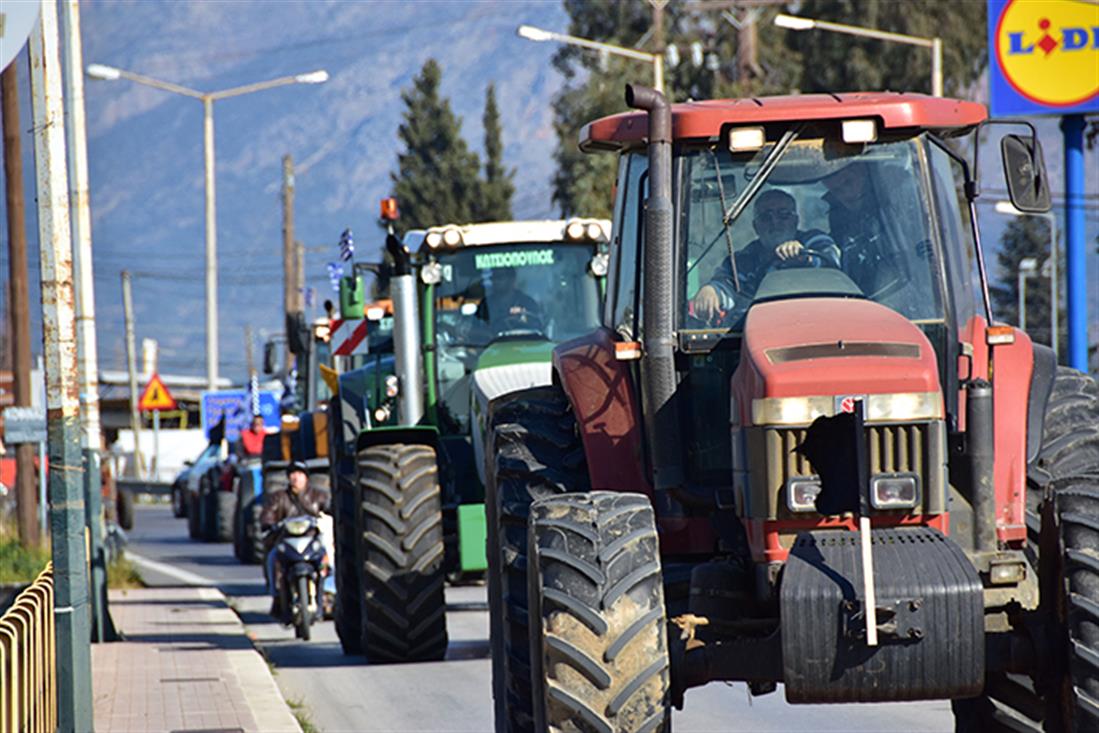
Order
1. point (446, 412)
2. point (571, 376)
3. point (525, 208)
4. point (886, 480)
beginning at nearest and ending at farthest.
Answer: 1. point (886, 480)
2. point (571, 376)
3. point (446, 412)
4. point (525, 208)

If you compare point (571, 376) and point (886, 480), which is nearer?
point (886, 480)

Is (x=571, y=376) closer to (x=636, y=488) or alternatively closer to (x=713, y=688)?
(x=636, y=488)

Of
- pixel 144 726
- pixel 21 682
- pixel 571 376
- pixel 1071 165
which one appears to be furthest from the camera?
pixel 1071 165

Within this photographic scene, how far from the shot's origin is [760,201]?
30.4ft

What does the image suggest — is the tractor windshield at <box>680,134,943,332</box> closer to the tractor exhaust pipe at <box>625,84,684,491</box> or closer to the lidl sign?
the tractor exhaust pipe at <box>625,84,684,491</box>

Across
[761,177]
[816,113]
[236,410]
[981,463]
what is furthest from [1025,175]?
[236,410]

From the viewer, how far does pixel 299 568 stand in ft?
61.4

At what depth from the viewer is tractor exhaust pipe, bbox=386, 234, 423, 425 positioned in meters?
16.4

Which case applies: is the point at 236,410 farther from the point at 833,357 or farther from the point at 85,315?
the point at 833,357

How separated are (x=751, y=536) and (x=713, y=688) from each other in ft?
19.9

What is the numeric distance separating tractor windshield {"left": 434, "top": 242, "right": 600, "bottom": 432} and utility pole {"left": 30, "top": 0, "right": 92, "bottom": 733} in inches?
250

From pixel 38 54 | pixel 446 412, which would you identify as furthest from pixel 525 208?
pixel 38 54

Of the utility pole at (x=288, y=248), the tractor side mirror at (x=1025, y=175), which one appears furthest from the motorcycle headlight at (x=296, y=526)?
the utility pole at (x=288, y=248)

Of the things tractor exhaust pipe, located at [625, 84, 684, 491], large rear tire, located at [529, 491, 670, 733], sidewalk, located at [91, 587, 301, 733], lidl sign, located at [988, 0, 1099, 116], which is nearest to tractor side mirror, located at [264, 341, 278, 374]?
sidewalk, located at [91, 587, 301, 733]
